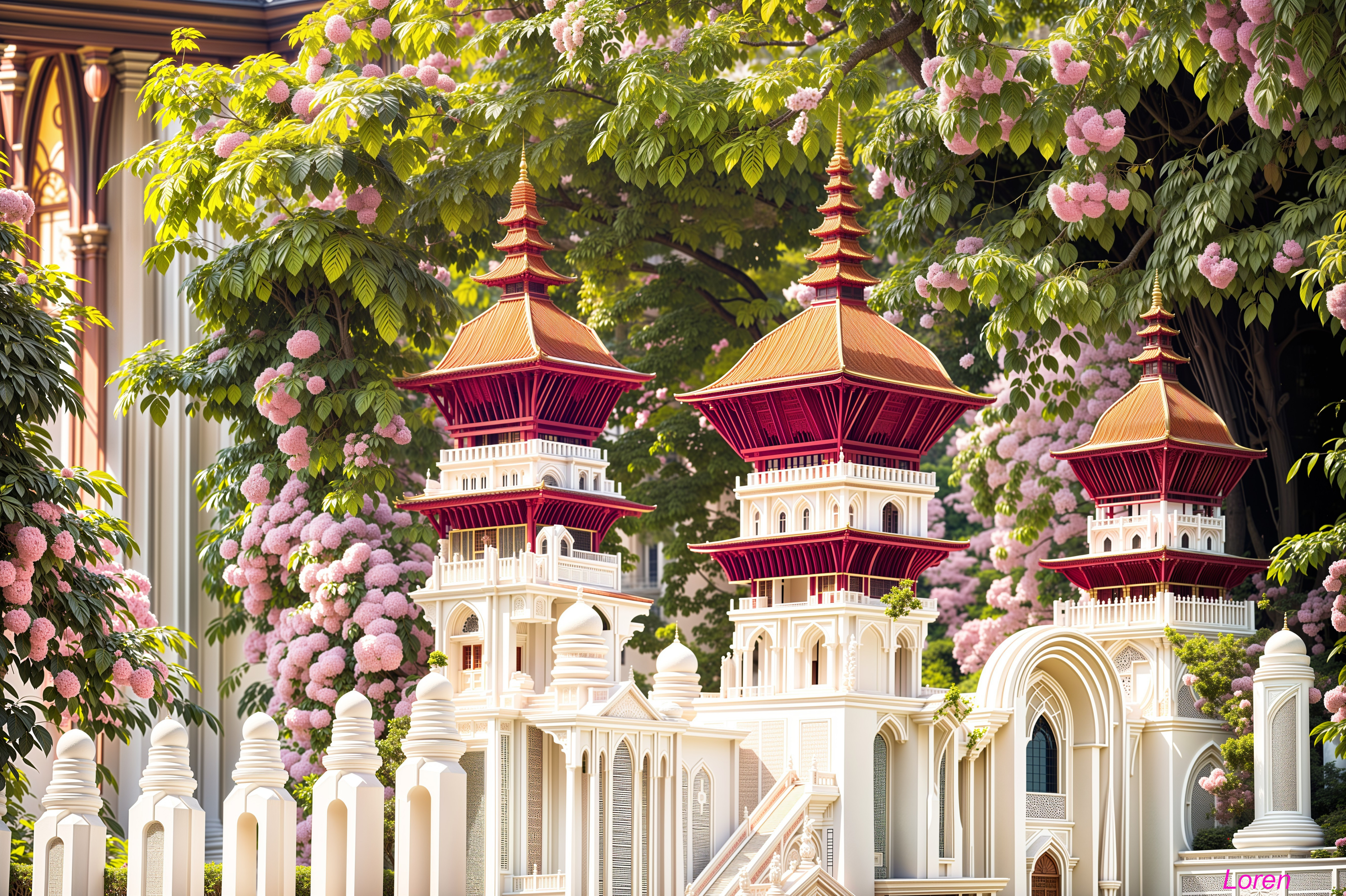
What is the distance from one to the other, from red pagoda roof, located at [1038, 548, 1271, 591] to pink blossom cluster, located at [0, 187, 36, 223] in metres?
12.4

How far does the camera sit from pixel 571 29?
23266 millimetres

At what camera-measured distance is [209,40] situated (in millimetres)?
29047

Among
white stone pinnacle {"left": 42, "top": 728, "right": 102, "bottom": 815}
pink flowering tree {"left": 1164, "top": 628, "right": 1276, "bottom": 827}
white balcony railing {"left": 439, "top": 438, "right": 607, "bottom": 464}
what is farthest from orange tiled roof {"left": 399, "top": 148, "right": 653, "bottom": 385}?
pink flowering tree {"left": 1164, "top": 628, "right": 1276, "bottom": 827}

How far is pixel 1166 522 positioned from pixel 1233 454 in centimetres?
121

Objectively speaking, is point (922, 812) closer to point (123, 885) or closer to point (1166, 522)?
point (1166, 522)

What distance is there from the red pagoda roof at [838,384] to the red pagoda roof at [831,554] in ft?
3.06

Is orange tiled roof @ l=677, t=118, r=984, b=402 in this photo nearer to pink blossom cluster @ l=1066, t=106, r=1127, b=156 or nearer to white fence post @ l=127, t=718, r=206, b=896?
pink blossom cluster @ l=1066, t=106, r=1127, b=156

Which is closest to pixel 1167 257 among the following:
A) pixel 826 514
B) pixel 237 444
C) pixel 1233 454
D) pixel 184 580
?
pixel 1233 454

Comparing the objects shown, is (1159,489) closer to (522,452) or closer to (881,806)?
(881,806)

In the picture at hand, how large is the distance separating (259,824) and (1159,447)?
38.9ft

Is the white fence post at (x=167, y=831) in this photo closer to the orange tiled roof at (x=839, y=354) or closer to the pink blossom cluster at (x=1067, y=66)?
the orange tiled roof at (x=839, y=354)

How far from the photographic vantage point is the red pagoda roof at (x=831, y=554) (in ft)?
65.6

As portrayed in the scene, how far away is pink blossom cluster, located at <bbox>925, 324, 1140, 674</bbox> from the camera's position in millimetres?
25484

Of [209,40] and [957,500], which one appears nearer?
[209,40]
